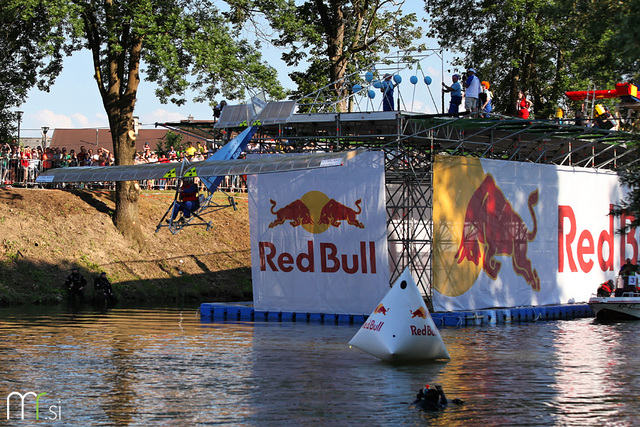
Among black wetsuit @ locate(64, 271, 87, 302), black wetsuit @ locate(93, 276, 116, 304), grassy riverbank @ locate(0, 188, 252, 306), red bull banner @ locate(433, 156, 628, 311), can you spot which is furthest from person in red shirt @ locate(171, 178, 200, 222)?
grassy riverbank @ locate(0, 188, 252, 306)

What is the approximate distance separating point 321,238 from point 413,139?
4.57 metres

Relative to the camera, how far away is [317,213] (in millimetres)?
28391

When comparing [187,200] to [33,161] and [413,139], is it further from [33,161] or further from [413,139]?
[33,161]

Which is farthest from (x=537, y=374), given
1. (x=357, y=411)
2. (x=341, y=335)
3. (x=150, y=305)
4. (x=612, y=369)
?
(x=150, y=305)

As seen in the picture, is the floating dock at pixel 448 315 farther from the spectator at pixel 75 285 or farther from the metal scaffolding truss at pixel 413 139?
Result: the spectator at pixel 75 285

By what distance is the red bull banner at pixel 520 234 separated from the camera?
28.5 metres

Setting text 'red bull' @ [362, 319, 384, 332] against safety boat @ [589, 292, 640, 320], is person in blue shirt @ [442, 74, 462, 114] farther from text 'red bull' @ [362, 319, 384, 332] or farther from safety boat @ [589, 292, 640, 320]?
text 'red bull' @ [362, 319, 384, 332]

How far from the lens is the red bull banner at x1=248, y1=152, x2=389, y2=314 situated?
2764cm

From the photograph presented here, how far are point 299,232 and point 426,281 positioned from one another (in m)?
6.12

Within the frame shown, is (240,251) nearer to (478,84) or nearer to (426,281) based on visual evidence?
(426,281)

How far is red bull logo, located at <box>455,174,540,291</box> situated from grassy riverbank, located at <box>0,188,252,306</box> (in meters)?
14.2

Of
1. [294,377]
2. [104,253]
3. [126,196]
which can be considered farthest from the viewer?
[126,196]

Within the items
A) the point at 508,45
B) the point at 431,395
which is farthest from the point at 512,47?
the point at 431,395

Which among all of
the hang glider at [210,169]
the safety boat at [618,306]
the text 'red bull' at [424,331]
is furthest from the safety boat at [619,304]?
the text 'red bull' at [424,331]
